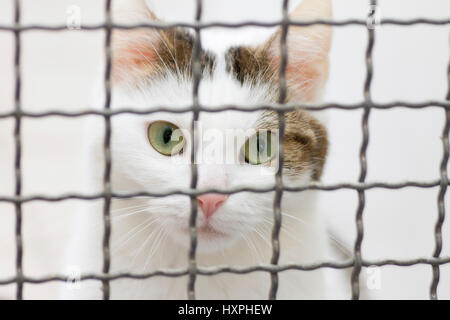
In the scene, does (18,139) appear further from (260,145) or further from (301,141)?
(301,141)

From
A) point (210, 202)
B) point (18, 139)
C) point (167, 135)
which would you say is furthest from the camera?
point (167, 135)

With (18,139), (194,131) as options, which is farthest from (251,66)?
(18,139)

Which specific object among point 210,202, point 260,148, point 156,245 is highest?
point 260,148

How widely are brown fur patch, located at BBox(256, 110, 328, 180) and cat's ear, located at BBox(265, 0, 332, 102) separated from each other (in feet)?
0.20

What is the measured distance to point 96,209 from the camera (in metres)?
1.27

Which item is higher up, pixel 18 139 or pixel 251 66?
pixel 251 66

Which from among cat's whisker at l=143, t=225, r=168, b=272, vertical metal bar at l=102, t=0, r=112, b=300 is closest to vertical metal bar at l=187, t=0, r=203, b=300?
vertical metal bar at l=102, t=0, r=112, b=300

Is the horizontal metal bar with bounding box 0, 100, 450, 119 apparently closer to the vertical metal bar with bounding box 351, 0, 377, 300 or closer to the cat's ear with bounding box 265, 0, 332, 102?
the vertical metal bar with bounding box 351, 0, 377, 300

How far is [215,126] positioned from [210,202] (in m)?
0.15

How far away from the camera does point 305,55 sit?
1272 mm

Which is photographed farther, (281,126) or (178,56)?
(178,56)

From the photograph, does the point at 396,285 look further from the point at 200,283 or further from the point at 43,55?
the point at 43,55
